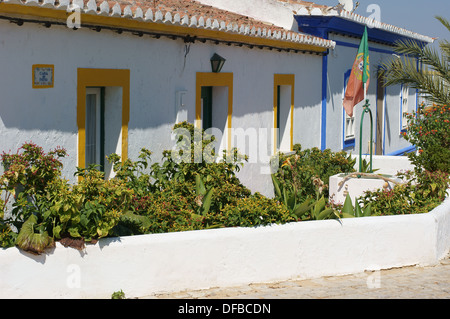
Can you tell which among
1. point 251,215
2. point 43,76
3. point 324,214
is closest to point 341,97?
point 324,214

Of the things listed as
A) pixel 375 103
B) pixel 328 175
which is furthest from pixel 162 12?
pixel 375 103

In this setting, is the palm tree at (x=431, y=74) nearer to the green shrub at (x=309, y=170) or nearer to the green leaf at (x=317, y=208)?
the green shrub at (x=309, y=170)

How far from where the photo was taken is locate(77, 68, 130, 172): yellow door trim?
8.05 metres

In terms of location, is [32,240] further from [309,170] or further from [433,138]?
[433,138]

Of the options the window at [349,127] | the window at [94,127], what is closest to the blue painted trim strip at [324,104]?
the window at [349,127]

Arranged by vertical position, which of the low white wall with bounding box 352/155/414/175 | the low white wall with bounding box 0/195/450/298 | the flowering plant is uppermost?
the flowering plant

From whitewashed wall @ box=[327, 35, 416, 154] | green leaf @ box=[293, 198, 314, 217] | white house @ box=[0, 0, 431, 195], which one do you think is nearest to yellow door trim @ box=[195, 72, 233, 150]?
white house @ box=[0, 0, 431, 195]

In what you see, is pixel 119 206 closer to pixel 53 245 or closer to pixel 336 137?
pixel 53 245

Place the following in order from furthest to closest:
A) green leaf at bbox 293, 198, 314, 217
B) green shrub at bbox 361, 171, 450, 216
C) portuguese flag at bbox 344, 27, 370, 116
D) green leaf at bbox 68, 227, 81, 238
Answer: portuguese flag at bbox 344, 27, 370, 116
green shrub at bbox 361, 171, 450, 216
green leaf at bbox 293, 198, 314, 217
green leaf at bbox 68, 227, 81, 238

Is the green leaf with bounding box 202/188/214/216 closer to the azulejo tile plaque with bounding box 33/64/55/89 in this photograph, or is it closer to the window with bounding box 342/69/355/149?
the azulejo tile plaque with bounding box 33/64/55/89

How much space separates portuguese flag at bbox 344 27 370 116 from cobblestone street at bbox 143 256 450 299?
20.3ft

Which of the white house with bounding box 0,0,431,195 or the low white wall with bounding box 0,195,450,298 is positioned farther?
the white house with bounding box 0,0,431,195

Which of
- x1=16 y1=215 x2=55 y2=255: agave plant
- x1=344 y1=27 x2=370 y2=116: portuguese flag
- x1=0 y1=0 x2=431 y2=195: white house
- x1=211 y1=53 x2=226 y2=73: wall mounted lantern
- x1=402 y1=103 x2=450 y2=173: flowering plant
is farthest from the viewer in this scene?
x1=344 y1=27 x2=370 y2=116: portuguese flag

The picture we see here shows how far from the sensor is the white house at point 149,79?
7.29 meters
